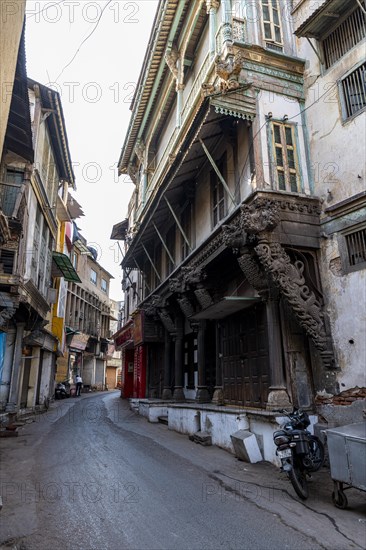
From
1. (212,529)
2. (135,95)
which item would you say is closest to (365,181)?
(212,529)

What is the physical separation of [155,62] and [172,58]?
5.61 feet

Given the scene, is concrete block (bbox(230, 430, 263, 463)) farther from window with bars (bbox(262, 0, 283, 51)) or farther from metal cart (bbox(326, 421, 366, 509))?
window with bars (bbox(262, 0, 283, 51))

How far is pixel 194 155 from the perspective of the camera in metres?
12.0

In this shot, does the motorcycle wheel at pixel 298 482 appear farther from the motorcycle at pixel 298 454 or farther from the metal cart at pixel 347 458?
the metal cart at pixel 347 458

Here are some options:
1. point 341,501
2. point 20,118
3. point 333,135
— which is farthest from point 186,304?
point 341,501

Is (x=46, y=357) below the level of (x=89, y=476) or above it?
above

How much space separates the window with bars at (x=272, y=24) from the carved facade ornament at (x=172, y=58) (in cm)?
487

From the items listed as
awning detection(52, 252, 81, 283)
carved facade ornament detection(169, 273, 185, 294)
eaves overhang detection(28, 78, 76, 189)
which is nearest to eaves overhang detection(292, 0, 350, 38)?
carved facade ornament detection(169, 273, 185, 294)

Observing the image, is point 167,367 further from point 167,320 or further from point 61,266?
point 61,266

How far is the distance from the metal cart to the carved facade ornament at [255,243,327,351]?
3.03m

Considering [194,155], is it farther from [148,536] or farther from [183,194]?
[148,536]

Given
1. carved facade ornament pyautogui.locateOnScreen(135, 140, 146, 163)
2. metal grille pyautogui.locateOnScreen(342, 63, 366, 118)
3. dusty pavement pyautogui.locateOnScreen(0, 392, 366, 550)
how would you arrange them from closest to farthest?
dusty pavement pyautogui.locateOnScreen(0, 392, 366, 550)
metal grille pyautogui.locateOnScreen(342, 63, 366, 118)
carved facade ornament pyautogui.locateOnScreen(135, 140, 146, 163)

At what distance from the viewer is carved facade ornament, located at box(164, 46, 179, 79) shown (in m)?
15.1

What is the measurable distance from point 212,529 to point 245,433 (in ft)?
12.0
